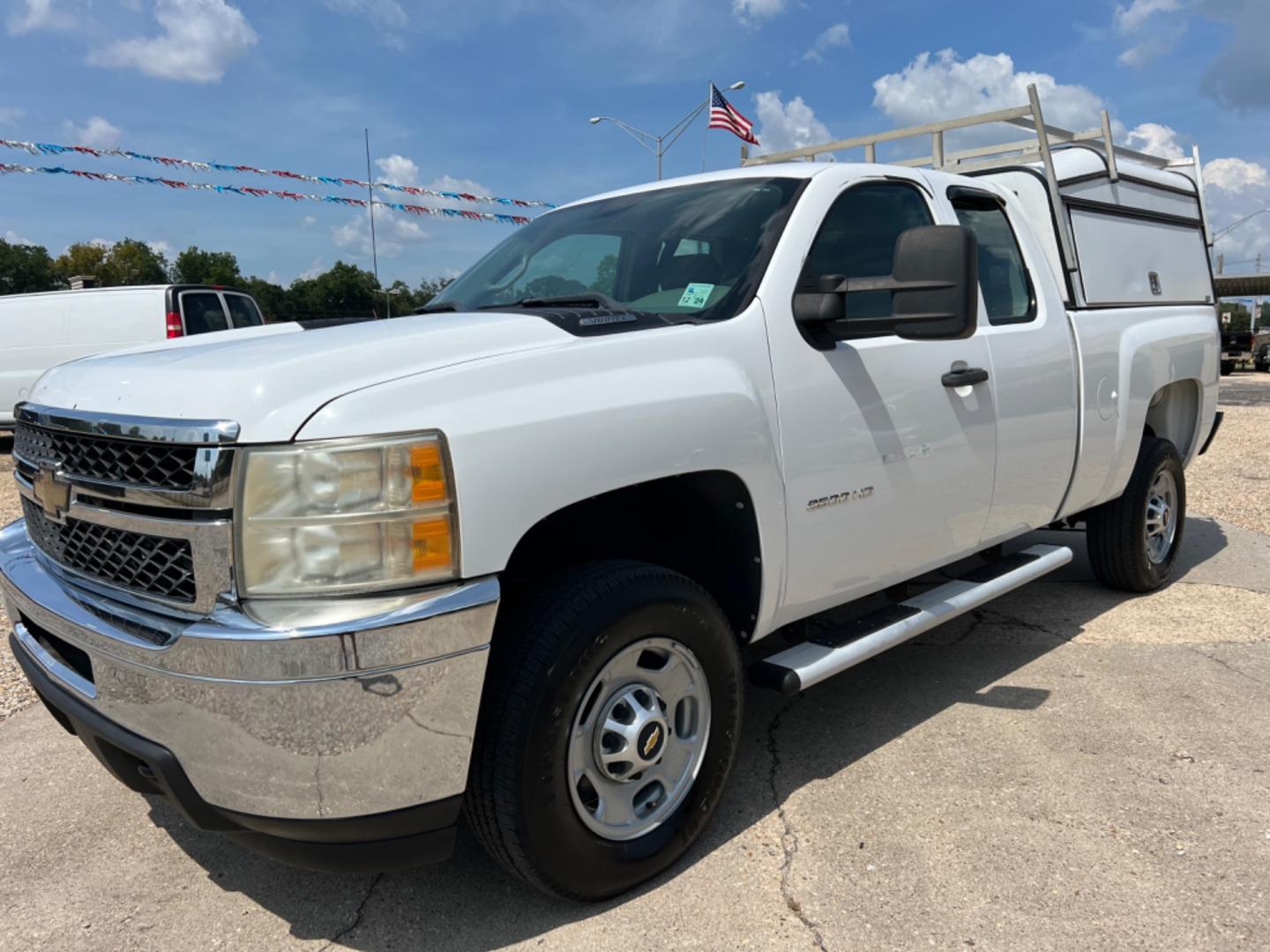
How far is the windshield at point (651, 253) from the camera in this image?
2.95 m

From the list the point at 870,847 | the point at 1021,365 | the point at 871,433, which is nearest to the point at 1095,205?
the point at 1021,365

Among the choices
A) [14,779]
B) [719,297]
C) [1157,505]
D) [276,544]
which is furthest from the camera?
[1157,505]

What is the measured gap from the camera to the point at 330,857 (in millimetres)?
2076

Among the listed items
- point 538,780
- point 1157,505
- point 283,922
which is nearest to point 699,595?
point 538,780

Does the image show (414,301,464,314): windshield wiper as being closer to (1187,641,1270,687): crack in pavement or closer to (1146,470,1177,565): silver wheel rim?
(1187,641,1270,687): crack in pavement

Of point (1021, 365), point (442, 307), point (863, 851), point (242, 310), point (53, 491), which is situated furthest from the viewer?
point (242, 310)

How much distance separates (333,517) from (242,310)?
1299cm

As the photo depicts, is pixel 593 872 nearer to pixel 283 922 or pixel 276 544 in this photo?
pixel 283 922

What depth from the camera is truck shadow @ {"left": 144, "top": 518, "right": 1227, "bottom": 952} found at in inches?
97.3

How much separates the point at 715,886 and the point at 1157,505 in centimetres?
384

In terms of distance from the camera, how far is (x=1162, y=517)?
5.25 m

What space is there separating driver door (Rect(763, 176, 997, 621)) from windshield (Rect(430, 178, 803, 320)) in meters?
0.18

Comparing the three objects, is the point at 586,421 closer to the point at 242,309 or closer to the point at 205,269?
the point at 242,309

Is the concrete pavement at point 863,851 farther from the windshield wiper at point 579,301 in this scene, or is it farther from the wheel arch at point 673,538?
the windshield wiper at point 579,301
